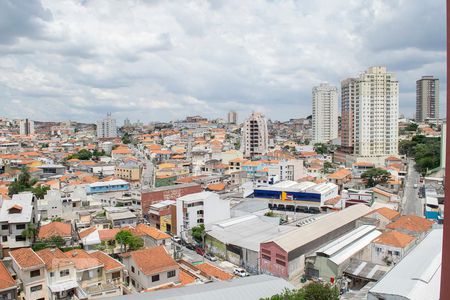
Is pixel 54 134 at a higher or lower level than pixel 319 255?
higher

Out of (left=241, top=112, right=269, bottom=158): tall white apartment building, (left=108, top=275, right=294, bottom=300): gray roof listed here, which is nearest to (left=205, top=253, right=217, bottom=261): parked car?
(left=108, top=275, right=294, bottom=300): gray roof

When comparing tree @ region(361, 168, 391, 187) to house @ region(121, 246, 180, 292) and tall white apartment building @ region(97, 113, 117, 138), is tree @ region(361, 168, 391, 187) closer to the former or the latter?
house @ region(121, 246, 180, 292)

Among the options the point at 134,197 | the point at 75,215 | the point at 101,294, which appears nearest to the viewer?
the point at 101,294

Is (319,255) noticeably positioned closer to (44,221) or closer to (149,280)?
(149,280)

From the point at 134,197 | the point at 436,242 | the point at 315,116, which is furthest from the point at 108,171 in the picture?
the point at 315,116

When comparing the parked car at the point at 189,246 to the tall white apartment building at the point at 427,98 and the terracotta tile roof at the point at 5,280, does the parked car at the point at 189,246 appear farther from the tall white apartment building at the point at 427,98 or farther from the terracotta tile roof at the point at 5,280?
the tall white apartment building at the point at 427,98

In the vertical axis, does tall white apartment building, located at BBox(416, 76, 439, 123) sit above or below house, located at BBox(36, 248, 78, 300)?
above

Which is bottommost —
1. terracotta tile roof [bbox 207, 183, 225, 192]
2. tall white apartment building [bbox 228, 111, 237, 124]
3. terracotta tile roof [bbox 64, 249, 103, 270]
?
terracotta tile roof [bbox 64, 249, 103, 270]
